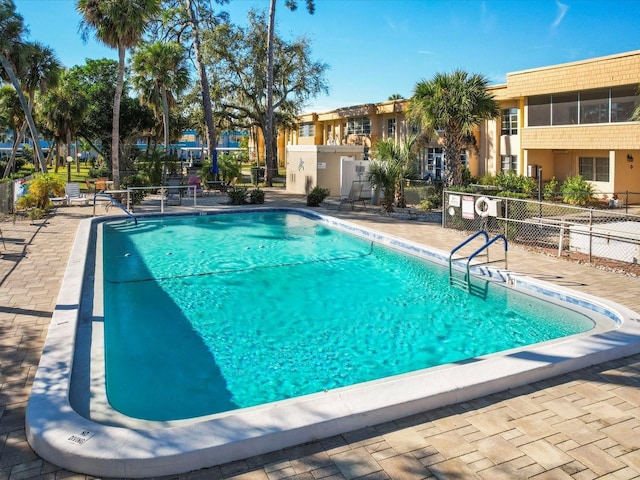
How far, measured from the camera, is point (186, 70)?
3466cm

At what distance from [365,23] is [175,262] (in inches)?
672

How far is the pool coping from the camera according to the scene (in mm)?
3914

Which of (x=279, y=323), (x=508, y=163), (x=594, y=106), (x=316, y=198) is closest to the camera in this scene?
(x=279, y=323)

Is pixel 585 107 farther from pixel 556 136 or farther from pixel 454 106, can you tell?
pixel 454 106

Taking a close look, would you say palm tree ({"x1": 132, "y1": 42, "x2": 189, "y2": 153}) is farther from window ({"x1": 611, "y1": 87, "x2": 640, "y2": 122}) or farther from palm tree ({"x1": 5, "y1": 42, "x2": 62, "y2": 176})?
window ({"x1": 611, "y1": 87, "x2": 640, "y2": 122})

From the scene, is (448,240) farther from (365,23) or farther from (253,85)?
(253,85)

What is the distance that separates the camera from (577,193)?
2069 centimetres

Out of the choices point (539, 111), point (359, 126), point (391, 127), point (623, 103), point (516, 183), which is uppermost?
point (359, 126)

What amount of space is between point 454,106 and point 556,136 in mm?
8502

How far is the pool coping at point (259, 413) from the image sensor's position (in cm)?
391

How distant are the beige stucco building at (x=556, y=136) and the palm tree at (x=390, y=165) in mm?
3520

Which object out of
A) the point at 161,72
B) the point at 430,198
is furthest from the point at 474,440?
the point at 161,72

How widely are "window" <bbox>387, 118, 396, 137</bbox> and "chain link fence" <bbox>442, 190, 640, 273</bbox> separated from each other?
19.5 meters

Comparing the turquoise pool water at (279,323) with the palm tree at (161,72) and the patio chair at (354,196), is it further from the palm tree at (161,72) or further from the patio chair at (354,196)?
the palm tree at (161,72)
